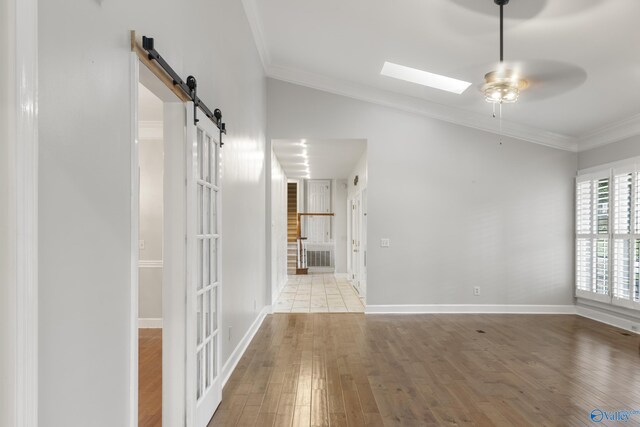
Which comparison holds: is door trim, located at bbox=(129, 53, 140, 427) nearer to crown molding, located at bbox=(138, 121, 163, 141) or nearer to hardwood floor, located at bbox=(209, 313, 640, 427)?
hardwood floor, located at bbox=(209, 313, 640, 427)

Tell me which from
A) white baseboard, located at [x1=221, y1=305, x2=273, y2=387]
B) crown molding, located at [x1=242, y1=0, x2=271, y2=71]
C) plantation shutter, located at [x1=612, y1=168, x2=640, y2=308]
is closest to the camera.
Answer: white baseboard, located at [x1=221, y1=305, x2=273, y2=387]

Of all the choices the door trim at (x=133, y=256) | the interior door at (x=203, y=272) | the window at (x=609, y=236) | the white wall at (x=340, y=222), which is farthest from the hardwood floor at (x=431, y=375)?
the white wall at (x=340, y=222)

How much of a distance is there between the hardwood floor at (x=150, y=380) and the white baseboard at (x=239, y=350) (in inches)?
20.8

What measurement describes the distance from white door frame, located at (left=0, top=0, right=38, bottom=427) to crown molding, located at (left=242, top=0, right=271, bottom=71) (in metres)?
3.76

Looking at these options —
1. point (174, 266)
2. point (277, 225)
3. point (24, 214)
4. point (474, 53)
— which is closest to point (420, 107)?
point (474, 53)

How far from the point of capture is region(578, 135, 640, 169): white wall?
17.0 ft

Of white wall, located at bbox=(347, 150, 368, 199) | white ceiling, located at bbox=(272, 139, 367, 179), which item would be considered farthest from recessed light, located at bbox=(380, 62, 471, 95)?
white wall, located at bbox=(347, 150, 368, 199)

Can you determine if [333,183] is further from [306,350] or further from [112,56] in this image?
[112,56]

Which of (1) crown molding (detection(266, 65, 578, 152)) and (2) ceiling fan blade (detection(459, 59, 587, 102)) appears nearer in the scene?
(2) ceiling fan blade (detection(459, 59, 587, 102))

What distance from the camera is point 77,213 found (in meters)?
1.28

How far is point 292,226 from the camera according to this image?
11.9 metres

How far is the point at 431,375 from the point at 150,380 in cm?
246

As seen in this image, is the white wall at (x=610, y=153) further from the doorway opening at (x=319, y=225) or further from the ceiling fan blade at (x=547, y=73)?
the doorway opening at (x=319, y=225)

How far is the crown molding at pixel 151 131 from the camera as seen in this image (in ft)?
17.4
